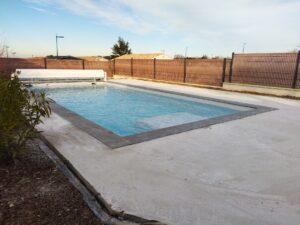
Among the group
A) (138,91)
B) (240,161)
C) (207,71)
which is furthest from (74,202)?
(207,71)

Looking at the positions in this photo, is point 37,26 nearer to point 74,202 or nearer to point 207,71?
point 207,71

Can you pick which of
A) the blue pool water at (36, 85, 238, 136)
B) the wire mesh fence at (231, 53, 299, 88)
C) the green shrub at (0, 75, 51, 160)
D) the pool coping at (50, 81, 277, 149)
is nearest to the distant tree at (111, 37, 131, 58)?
the blue pool water at (36, 85, 238, 136)

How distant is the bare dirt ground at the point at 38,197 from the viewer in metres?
2.15

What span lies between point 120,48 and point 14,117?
1824 inches

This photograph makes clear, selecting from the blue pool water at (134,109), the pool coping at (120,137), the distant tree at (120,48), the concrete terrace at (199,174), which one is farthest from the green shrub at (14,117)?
the distant tree at (120,48)

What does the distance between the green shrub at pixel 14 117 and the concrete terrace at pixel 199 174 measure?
65cm

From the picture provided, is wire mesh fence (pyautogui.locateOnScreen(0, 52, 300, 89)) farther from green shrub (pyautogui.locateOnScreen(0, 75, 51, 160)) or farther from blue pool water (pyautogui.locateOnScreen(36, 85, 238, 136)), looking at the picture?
green shrub (pyautogui.locateOnScreen(0, 75, 51, 160))

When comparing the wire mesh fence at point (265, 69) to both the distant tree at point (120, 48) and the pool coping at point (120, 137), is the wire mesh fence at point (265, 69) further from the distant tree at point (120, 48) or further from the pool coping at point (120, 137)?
the distant tree at point (120, 48)

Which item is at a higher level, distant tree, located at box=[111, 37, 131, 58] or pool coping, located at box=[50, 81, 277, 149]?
distant tree, located at box=[111, 37, 131, 58]

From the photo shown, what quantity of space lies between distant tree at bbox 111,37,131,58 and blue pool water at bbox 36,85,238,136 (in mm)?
36177

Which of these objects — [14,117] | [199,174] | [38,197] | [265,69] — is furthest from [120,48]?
[38,197]

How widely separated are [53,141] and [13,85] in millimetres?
1286

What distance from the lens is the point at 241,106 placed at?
8258 mm

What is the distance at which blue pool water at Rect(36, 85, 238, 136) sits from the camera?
682 centimetres
